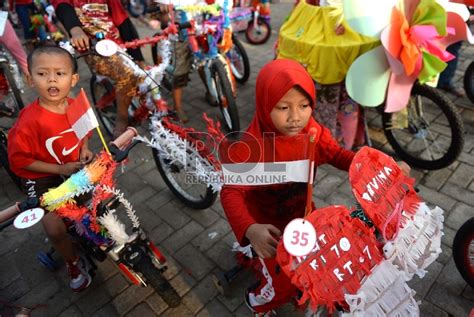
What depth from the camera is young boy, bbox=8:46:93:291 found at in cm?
198

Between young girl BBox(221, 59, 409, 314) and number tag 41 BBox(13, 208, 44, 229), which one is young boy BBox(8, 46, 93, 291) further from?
young girl BBox(221, 59, 409, 314)

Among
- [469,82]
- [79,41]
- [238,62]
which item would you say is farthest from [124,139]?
[469,82]

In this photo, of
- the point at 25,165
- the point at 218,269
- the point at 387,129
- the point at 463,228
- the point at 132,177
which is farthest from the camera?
the point at 132,177

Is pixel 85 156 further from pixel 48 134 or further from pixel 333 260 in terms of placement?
pixel 333 260

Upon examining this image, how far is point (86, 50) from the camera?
9.35 feet

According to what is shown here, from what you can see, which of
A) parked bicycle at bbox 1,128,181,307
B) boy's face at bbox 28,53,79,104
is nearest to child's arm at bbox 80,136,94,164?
parked bicycle at bbox 1,128,181,307

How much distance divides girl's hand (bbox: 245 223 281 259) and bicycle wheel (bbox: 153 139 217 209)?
1.42 meters

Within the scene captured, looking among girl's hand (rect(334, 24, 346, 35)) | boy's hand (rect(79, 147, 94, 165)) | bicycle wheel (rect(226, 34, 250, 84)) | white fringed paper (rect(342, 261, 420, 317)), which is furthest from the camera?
bicycle wheel (rect(226, 34, 250, 84))

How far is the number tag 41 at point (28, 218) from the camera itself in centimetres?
142

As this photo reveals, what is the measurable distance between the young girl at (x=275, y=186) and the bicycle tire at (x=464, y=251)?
1.04m

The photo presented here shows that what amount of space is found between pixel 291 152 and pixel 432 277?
158cm

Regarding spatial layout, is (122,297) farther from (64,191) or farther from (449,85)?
(449,85)

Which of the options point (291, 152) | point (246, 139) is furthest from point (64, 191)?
point (291, 152)

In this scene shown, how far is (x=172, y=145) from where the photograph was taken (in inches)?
104
